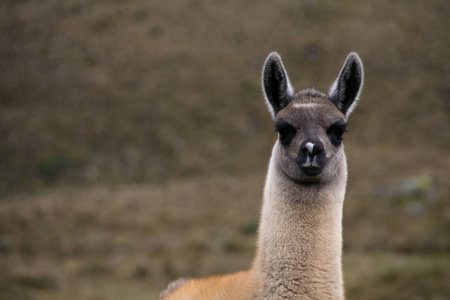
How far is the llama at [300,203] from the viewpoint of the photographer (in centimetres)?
433

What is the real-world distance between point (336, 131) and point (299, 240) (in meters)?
0.96

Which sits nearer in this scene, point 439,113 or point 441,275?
point 441,275

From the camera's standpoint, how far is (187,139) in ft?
144

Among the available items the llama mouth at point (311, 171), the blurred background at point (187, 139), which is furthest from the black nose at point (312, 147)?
the blurred background at point (187, 139)

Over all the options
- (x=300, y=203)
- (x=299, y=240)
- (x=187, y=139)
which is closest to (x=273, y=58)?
(x=300, y=203)

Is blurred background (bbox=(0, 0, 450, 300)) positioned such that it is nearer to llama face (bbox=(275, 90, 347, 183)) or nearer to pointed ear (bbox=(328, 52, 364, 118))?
pointed ear (bbox=(328, 52, 364, 118))

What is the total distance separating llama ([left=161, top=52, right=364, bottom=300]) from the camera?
4332 mm

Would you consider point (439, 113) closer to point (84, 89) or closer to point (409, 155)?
point (409, 155)

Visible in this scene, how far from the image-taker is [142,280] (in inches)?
686

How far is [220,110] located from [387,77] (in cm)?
1370

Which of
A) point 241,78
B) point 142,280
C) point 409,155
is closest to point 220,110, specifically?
point 241,78

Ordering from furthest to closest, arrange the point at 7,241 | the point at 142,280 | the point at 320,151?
the point at 7,241 → the point at 142,280 → the point at 320,151

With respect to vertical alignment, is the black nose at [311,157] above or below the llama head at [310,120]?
below

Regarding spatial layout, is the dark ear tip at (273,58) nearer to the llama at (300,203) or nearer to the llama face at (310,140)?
the llama at (300,203)
